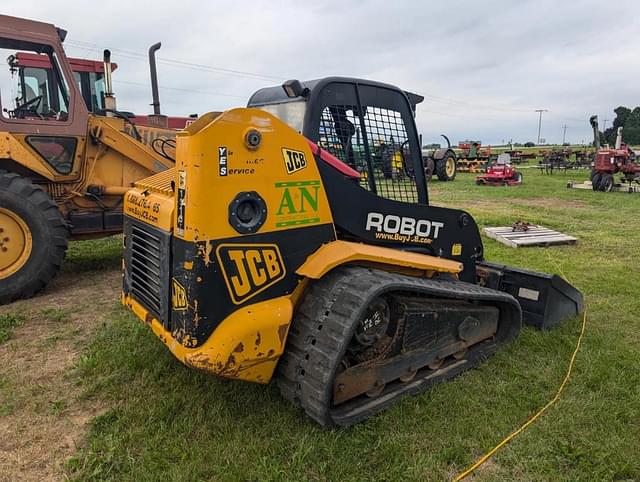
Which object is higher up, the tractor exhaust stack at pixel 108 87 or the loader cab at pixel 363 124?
the tractor exhaust stack at pixel 108 87

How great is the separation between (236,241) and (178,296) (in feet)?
1.41

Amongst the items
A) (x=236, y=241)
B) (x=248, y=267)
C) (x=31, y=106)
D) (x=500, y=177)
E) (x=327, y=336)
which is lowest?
(x=327, y=336)

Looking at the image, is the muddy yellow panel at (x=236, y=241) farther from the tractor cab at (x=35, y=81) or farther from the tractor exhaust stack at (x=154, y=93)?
the tractor exhaust stack at (x=154, y=93)

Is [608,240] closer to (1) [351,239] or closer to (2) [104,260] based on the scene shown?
(1) [351,239]

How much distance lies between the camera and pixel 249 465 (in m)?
2.47

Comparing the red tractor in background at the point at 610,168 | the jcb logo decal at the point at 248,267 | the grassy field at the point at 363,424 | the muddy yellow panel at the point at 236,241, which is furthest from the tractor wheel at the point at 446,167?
the jcb logo decal at the point at 248,267

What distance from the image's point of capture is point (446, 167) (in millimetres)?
21703

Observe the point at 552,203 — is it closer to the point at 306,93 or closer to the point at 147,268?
the point at 306,93

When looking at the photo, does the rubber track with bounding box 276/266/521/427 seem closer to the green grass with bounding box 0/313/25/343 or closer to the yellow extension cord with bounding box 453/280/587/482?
the yellow extension cord with bounding box 453/280/587/482

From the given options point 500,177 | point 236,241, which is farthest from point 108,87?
point 500,177

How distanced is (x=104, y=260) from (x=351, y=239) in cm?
468

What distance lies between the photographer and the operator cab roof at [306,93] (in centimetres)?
304

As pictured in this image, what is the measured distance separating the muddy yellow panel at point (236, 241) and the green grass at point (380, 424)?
17.8 inches

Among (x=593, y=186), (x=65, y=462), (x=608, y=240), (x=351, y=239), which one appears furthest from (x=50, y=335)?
(x=593, y=186)
